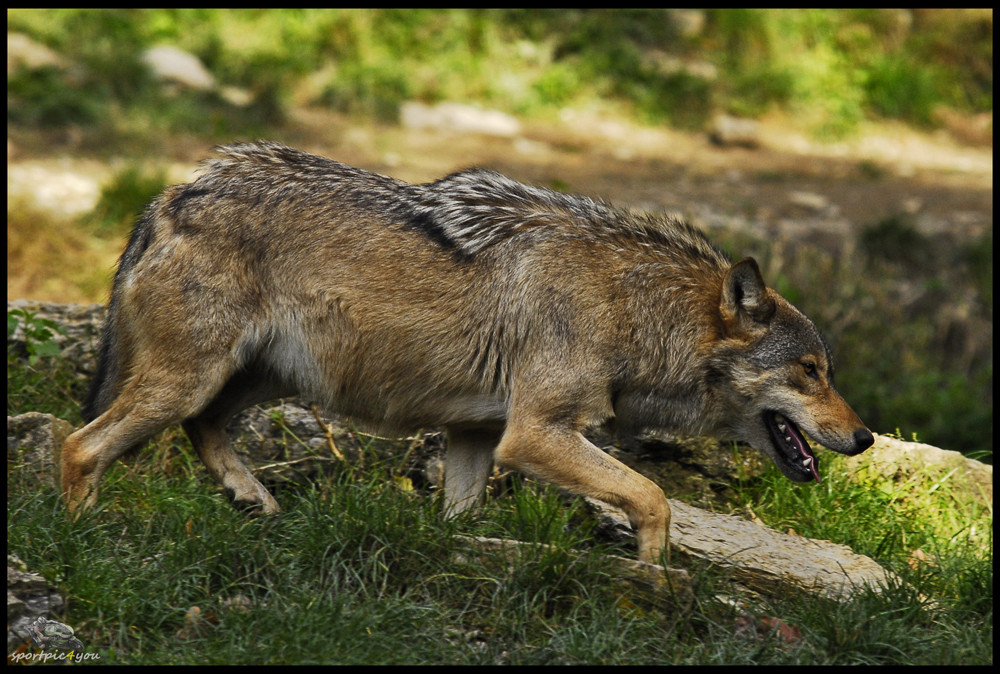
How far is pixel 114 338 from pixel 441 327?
Answer: 1681mm

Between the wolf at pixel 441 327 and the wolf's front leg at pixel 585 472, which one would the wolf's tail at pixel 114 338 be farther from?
the wolf's front leg at pixel 585 472

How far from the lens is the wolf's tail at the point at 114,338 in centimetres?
541

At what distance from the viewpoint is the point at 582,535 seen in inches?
197

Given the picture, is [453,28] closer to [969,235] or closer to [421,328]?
[969,235]

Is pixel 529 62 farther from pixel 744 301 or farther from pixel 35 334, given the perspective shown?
pixel 744 301

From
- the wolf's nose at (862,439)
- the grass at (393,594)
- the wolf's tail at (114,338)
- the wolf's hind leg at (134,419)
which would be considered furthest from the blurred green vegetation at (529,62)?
the wolf's nose at (862,439)

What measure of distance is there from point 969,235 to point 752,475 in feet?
27.3

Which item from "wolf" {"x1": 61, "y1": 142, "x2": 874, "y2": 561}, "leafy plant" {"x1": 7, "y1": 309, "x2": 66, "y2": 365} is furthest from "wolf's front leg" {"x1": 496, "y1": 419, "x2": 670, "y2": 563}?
"leafy plant" {"x1": 7, "y1": 309, "x2": 66, "y2": 365}

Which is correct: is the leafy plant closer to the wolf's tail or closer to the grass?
the wolf's tail

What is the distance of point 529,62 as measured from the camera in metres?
16.2

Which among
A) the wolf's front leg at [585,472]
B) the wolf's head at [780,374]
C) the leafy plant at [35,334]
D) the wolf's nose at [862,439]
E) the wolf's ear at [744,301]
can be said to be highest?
the wolf's ear at [744,301]

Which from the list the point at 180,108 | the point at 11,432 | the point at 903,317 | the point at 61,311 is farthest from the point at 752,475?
the point at 180,108

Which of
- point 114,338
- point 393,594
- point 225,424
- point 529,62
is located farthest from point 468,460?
point 529,62

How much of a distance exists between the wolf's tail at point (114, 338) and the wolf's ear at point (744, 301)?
2853mm
